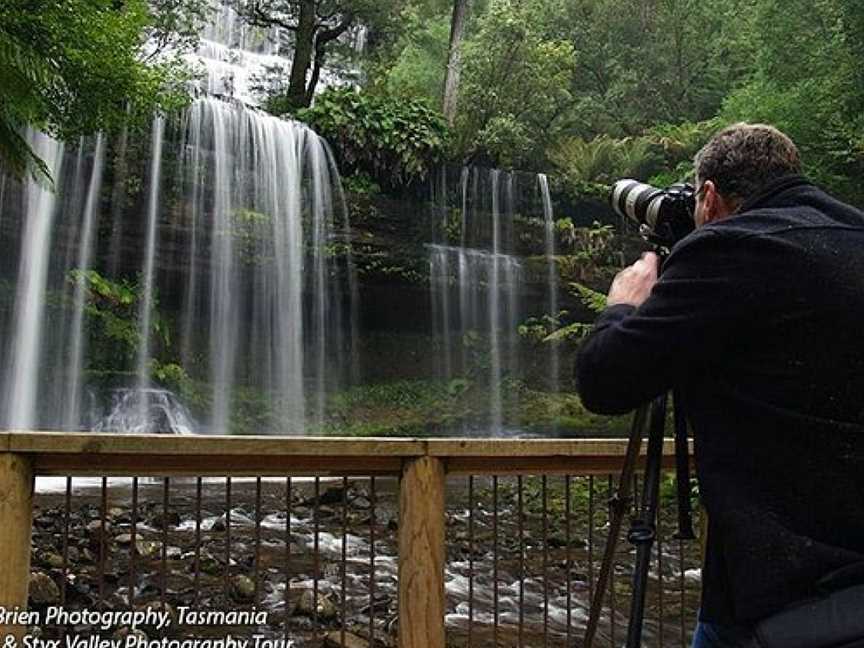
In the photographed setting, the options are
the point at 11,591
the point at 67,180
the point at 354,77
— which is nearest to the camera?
the point at 11,591

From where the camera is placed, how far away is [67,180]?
16266mm

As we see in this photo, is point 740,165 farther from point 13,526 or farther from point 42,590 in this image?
point 42,590

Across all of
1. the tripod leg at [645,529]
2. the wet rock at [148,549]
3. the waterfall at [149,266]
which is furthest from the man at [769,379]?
the waterfall at [149,266]

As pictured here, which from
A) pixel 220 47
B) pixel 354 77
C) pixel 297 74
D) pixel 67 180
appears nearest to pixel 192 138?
pixel 67 180

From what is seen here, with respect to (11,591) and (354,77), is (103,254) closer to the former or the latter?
(354,77)

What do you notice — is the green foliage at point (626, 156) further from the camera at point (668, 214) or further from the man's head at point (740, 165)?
the man's head at point (740, 165)

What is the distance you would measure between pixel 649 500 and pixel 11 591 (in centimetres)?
179

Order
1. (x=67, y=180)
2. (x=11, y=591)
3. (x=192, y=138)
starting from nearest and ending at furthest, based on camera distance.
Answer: (x=11, y=591), (x=67, y=180), (x=192, y=138)

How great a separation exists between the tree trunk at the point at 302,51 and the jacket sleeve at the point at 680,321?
20.4 m

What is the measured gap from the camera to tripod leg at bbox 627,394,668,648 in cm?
182

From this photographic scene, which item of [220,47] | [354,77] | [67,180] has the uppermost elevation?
[220,47]

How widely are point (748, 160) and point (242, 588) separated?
202 inches

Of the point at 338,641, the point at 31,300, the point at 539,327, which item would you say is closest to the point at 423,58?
the point at 539,327

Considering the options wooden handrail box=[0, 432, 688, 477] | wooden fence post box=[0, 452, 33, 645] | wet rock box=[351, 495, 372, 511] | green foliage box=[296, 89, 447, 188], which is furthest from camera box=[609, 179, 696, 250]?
green foliage box=[296, 89, 447, 188]
